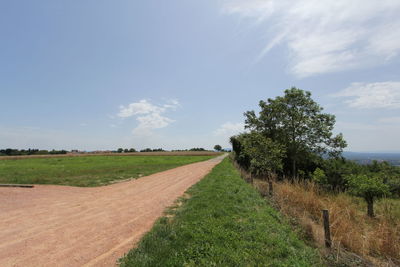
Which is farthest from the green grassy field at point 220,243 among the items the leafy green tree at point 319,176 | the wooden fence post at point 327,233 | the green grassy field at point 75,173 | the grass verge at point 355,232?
the leafy green tree at point 319,176

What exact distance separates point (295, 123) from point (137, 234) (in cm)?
2857

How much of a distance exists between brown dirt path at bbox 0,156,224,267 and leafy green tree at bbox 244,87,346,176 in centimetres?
2371

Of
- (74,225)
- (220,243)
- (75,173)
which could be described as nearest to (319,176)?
(220,243)

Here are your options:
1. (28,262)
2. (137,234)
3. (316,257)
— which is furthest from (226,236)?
(28,262)

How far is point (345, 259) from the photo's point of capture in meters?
4.52

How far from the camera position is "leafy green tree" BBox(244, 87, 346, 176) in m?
27.8

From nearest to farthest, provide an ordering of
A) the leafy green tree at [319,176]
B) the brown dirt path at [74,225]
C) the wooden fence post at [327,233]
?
the brown dirt path at [74,225] → the wooden fence post at [327,233] → the leafy green tree at [319,176]

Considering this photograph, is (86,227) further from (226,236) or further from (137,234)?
(226,236)

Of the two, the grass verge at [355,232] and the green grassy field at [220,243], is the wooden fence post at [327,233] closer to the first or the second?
the grass verge at [355,232]

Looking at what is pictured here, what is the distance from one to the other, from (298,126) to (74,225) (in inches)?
1155

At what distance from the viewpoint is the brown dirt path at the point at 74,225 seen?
4.34 meters

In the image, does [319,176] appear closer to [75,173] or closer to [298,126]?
[298,126]

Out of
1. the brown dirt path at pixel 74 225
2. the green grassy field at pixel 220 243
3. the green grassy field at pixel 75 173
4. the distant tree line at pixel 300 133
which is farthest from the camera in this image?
the distant tree line at pixel 300 133

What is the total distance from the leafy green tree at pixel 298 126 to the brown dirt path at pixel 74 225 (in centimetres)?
2371
